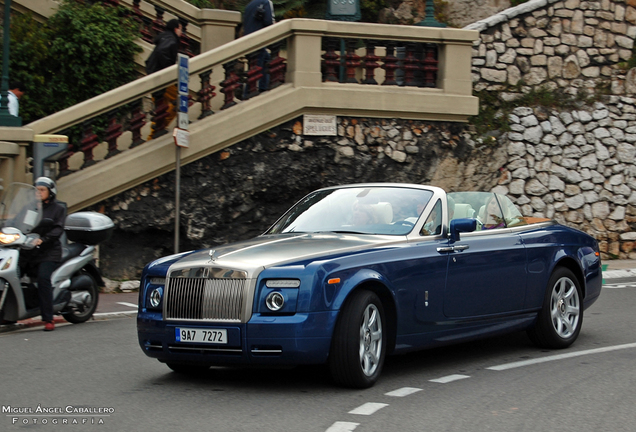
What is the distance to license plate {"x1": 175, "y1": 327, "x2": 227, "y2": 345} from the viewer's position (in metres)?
6.59

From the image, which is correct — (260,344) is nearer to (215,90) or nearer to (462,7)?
(215,90)

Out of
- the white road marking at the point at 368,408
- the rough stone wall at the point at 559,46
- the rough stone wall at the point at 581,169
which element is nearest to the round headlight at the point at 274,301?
the white road marking at the point at 368,408

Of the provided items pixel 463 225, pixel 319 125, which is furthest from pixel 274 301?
pixel 319 125

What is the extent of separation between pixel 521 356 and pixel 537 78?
34.8 ft

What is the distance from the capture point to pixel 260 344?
21.3 feet

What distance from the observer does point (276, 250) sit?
22.9 ft

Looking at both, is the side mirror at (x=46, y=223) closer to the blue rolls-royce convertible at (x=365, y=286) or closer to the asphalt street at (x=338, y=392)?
the asphalt street at (x=338, y=392)

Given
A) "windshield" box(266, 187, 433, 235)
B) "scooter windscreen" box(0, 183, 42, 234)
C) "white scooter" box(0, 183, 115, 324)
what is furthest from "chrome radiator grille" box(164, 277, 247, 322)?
"scooter windscreen" box(0, 183, 42, 234)

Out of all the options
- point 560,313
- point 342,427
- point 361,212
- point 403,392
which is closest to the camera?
point 342,427

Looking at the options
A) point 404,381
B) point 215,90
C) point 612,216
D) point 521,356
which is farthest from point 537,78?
point 404,381

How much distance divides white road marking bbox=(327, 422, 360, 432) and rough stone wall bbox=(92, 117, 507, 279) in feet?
29.9

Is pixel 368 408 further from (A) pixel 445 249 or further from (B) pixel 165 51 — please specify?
(B) pixel 165 51

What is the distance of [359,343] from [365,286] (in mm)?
469

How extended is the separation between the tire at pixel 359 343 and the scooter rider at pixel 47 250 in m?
4.69
